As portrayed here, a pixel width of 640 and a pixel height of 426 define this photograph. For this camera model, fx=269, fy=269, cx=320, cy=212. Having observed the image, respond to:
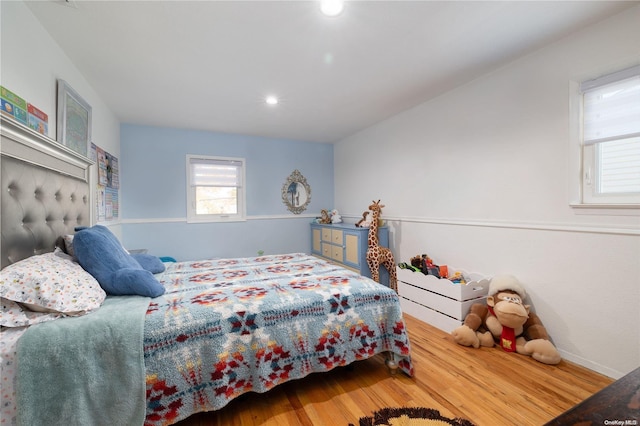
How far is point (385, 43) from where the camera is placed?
2.00m

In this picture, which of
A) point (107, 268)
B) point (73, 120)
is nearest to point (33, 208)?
point (107, 268)

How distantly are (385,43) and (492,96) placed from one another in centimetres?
120

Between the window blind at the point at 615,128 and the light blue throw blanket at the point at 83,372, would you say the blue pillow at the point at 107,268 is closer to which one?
the light blue throw blanket at the point at 83,372

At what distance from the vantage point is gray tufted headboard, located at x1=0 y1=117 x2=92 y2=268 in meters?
1.27

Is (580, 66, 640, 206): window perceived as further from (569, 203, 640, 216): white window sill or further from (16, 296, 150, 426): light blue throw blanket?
(16, 296, 150, 426): light blue throw blanket

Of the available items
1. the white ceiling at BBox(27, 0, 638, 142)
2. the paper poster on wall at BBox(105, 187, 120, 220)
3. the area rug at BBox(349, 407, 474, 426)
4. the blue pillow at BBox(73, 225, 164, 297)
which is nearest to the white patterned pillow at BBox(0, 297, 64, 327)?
the blue pillow at BBox(73, 225, 164, 297)

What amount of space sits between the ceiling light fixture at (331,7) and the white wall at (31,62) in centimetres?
171

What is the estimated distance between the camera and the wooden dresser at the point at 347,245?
11.9 feet

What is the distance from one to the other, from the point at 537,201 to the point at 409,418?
1.88 metres

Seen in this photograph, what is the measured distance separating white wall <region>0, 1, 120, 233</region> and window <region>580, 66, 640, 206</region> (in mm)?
3573

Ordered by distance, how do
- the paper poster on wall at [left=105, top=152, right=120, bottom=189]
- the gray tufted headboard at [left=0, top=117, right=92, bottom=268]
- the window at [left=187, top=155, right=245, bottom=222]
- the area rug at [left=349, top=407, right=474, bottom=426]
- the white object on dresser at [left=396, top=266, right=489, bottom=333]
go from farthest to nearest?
the window at [left=187, top=155, right=245, bottom=222]
the paper poster on wall at [left=105, top=152, right=120, bottom=189]
the white object on dresser at [left=396, top=266, right=489, bottom=333]
the area rug at [left=349, top=407, right=474, bottom=426]
the gray tufted headboard at [left=0, top=117, right=92, bottom=268]

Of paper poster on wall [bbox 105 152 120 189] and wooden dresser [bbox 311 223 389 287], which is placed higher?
paper poster on wall [bbox 105 152 120 189]

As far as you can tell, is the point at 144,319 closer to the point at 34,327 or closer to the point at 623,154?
the point at 34,327

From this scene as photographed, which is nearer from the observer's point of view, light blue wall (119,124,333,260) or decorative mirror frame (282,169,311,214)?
light blue wall (119,124,333,260)
